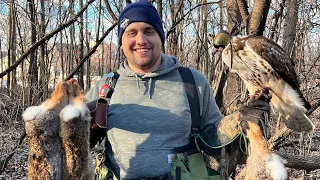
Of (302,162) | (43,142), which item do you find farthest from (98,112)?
(302,162)

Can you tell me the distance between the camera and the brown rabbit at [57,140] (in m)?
1.79

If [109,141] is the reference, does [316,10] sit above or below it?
above

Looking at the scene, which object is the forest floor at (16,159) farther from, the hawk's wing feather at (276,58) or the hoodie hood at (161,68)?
the hoodie hood at (161,68)

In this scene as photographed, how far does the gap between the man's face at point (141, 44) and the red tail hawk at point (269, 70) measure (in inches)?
53.0

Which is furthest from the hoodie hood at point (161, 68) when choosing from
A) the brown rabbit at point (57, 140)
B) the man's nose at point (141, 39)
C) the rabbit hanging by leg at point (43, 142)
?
the rabbit hanging by leg at point (43, 142)

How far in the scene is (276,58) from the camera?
12.5 ft

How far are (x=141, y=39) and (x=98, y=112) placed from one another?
678mm

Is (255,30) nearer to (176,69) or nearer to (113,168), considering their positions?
(176,69)

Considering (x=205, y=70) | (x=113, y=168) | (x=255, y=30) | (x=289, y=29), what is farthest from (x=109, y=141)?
(x=205, y=70)

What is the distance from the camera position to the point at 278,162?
6.19ft

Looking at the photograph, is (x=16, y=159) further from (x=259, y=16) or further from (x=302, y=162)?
(x=259, y=16)

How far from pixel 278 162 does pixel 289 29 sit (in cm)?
696

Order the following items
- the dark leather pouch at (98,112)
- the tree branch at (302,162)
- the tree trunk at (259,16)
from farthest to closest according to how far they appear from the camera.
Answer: the tree branch at (302,162) → the tree trunk at (259,16) → the dark leather pouch at (98,112)

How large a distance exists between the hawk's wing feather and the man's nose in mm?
1478
